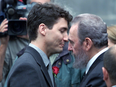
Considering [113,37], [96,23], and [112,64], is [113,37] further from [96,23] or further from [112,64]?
[112,64]

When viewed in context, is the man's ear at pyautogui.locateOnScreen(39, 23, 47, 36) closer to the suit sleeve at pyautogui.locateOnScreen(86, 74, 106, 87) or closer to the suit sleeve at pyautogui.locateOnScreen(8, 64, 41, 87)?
the suit sleeve at pyautogui.locateOnScreen(8, 64, 41, 87)

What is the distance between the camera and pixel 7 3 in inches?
131

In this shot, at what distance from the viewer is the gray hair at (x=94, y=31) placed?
2482 mm

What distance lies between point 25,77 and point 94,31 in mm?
915

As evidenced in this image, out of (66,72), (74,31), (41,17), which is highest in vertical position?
(41,17)

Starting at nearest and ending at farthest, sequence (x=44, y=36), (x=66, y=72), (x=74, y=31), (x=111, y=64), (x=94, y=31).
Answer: (x=111, y=64) → (x=44, y=36) → (x=94, y=31) → (x=74, y=31) → (x=66, y=72)

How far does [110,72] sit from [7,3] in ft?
6.66

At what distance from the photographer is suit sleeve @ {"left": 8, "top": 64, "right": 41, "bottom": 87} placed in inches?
75.3

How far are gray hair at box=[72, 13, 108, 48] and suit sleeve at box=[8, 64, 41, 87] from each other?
79 centimetres

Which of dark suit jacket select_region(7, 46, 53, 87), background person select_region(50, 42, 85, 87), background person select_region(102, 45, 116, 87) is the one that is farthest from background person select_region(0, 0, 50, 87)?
background person select_region(102, 45, 116, 87)

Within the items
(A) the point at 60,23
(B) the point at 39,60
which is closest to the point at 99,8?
(A) the point at 60,23

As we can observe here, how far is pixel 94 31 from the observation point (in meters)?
2.49

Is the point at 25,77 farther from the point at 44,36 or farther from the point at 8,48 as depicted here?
the point at 8,48

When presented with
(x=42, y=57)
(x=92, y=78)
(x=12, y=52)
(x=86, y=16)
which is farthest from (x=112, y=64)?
(x=12, y=52)
